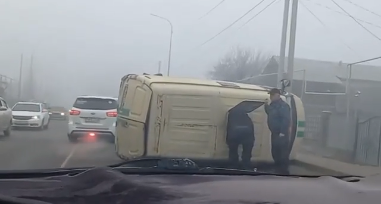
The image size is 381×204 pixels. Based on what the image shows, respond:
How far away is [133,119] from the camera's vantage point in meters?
11.7

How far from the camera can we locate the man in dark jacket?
10992 millimetres

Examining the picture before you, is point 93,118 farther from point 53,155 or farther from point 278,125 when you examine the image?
point 278,125

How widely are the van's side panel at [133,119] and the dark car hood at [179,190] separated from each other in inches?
287

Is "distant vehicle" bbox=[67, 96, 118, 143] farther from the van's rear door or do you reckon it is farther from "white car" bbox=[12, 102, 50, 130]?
"white car" bbox=[12, 102, 50, 130]

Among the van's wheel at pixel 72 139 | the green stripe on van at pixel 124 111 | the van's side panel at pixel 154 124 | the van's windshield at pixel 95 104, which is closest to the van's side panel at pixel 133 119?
the green stripe on van at pixel 124 111

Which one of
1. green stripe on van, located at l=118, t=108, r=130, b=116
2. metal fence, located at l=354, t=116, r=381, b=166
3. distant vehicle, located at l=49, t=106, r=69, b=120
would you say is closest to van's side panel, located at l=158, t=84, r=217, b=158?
green stripe on van, located at l=118, t=108, r=130, b=116

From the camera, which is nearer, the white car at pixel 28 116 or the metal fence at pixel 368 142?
the metal fence at pixel 368 142

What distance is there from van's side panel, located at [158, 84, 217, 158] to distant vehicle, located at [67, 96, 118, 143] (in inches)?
266

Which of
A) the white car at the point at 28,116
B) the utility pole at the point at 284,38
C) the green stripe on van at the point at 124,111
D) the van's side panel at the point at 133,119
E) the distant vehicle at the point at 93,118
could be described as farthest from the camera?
the white car at the point at 28,116

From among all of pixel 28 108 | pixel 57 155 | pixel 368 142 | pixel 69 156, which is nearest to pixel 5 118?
pixel 28 108

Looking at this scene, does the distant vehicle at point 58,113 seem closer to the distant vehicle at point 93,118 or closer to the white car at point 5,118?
the white car at point 5,118

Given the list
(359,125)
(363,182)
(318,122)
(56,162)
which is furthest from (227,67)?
(363,182)

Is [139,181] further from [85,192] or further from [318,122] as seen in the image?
[318,122]

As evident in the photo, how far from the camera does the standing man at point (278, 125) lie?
11156 millimetres
